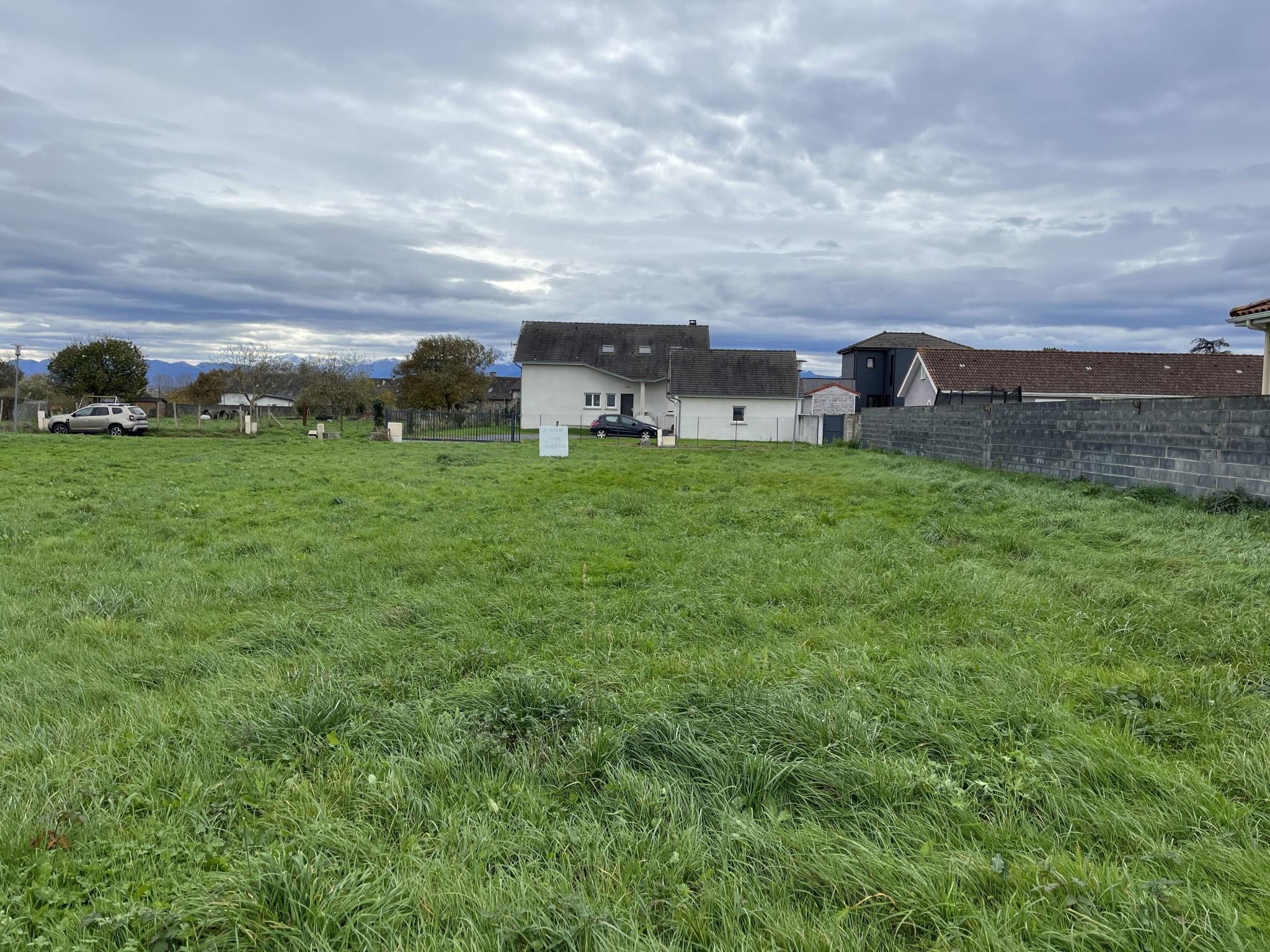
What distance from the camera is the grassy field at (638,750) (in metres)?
2.01

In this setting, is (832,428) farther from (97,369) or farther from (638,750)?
(97,369)

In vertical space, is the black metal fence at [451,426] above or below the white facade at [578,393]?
below

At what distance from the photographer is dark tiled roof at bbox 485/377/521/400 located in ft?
267

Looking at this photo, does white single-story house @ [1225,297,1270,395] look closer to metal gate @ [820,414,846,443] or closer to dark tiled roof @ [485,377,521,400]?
metal gate @ [820,414,846,443]

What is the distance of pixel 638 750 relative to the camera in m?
2.95

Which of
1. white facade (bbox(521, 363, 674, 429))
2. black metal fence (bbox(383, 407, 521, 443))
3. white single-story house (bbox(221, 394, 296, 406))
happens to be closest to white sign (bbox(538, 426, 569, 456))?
black metal fence (bbox(383, 407, 521, 443))

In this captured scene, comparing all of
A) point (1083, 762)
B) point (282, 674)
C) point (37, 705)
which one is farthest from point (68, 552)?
point (1083, 762)

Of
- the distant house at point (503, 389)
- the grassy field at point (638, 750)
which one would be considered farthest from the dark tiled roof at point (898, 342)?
the grassy field at point (638, 750)

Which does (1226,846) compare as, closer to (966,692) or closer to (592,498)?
(966,692)

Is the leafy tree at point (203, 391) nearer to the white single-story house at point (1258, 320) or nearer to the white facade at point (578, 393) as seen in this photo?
the white facade at point (578, 393)

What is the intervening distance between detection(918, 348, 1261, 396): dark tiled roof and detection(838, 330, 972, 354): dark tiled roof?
55.6 ft

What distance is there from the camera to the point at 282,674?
3.79 meters

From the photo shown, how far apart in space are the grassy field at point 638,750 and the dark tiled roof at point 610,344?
114ft

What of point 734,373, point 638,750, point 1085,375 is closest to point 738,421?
point 734,373
